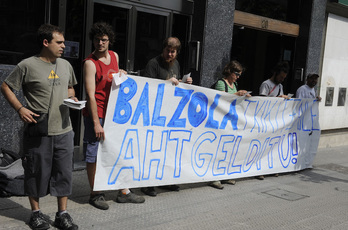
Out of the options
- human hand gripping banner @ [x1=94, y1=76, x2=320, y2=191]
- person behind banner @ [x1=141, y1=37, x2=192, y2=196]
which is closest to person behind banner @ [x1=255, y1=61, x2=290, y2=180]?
human hand gripping banner @ [x1=94, y1=76, x2=320, y2=191]

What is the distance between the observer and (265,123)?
6312mm

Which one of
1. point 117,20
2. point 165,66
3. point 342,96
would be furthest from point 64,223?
point 342,96

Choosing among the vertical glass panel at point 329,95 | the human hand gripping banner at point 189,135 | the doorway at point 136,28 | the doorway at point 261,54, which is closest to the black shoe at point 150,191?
the human hand gripping banner at point 189,135

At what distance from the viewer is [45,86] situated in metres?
3.70

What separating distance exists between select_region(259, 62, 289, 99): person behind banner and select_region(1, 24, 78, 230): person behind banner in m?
3.58

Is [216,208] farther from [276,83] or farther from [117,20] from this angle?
[117,20]

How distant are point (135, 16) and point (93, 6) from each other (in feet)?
2.53

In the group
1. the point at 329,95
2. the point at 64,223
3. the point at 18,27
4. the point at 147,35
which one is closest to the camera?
the point at 64,223

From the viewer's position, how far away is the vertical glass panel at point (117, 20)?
6.28 m

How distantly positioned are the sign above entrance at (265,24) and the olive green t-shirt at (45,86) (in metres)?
4.96

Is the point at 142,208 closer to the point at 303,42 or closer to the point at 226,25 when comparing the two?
the point at 226,25

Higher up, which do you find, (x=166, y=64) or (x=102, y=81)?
(x=166, y=64)

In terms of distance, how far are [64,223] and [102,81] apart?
4.75ft

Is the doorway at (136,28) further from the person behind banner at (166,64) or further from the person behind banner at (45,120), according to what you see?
the person behind banner at (45,120)
